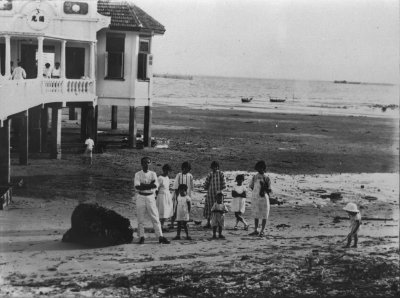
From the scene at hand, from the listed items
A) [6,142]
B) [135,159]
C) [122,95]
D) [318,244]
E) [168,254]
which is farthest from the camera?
[122,95]

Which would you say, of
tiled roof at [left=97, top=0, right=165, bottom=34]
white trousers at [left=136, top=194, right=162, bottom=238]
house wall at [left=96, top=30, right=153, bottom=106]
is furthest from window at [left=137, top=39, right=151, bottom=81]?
white trousers at [left=136, top=194, right=162, bottom=238]

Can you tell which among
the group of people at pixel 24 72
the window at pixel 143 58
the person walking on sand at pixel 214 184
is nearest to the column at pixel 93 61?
the group of people at pixel 24 72

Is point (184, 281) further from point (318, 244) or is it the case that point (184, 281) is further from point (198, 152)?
point (198, 152)

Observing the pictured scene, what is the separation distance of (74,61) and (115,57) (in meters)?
1.77

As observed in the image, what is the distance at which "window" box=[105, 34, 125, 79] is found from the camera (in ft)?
82.3

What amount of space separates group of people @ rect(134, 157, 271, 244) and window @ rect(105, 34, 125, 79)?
14.1 metres

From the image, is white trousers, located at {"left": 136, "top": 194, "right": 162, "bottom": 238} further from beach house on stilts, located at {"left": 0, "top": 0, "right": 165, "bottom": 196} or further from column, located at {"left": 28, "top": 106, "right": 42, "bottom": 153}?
column, located at {"left": 28, "top": 106, "right": 42, "bottom": 153}

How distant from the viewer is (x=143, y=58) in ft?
84.4

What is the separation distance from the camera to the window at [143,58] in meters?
25.7

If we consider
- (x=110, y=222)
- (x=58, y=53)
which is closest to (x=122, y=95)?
(x=58, y=53)

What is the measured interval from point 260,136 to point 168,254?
82.6 feet

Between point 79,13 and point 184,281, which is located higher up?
point 79,13

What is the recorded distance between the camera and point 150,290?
786 centimetres

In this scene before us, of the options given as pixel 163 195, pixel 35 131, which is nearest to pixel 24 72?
pixel 35 131
